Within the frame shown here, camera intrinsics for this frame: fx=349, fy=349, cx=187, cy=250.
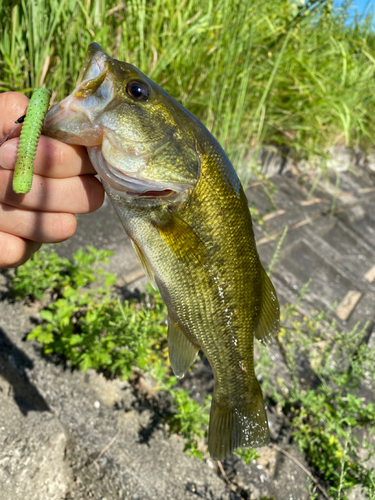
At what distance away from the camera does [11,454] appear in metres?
1.39

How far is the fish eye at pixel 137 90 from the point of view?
3.59 ft

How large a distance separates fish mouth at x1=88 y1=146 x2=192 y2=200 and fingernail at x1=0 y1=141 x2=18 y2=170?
0.22 meters

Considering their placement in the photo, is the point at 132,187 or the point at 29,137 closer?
the point at 29,137

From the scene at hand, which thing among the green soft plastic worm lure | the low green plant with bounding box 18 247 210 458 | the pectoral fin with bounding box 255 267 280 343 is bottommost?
the low green plant with bounding box 18 247 210 458

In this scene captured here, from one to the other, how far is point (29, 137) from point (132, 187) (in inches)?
12.9

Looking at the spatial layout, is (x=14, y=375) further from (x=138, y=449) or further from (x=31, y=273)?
(x=138, y=449)

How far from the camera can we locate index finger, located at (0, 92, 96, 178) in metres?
1.04

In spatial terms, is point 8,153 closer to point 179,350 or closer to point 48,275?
point 179,350

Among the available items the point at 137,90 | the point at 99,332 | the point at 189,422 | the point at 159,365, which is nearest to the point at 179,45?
the point at 137,90

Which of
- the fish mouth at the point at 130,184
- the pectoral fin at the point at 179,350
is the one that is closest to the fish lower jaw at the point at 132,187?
the fish mouth at the point at 130,184

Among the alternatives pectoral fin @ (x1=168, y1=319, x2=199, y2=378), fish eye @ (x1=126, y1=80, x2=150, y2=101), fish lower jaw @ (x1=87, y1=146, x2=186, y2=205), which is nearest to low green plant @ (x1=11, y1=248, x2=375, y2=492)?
pectoral fin @ (x1=168, y1=319, x2=199, y2=378)

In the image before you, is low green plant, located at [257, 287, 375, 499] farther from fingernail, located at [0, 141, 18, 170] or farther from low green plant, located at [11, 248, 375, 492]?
fingernail, located at [0, 141, 18, 170]

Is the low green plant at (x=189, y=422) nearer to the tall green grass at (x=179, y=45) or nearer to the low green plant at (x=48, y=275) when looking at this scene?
the low green plant at (x=48, y=275)

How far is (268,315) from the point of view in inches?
55.3
